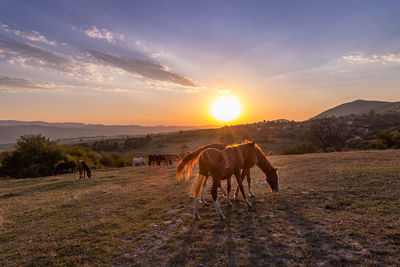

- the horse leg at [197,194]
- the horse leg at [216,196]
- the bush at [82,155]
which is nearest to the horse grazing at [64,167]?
the bush at [82,155]

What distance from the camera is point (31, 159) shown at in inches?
998

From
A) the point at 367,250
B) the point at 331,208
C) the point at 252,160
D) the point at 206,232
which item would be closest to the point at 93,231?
the point at 206,232

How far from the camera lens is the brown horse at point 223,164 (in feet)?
19.7

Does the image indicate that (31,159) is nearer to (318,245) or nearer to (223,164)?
(223,164)

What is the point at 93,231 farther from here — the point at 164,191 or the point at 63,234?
the point at 164,191

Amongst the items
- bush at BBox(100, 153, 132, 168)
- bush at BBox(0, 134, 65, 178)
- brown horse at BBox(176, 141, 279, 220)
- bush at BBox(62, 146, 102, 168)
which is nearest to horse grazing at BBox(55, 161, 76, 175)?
bush at BBox(0, 134, 65, 178)

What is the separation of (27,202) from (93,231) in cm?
650

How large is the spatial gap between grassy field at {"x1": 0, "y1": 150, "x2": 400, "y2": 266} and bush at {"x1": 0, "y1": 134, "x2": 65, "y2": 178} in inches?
795

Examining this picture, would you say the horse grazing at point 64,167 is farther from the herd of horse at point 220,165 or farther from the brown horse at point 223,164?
the brown horse at point 223,164

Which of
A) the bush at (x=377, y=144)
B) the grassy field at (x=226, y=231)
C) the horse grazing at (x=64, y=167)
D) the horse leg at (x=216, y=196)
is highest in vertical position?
the horse leg at (x=216, y=196)

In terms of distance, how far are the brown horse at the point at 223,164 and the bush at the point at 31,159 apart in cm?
2609

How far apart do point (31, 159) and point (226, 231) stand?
97.9ft

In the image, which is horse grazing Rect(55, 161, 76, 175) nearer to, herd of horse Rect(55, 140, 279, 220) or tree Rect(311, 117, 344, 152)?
herd of horse Rect(55, 140, 279, 220)

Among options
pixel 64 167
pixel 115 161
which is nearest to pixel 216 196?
pixel 64 167
